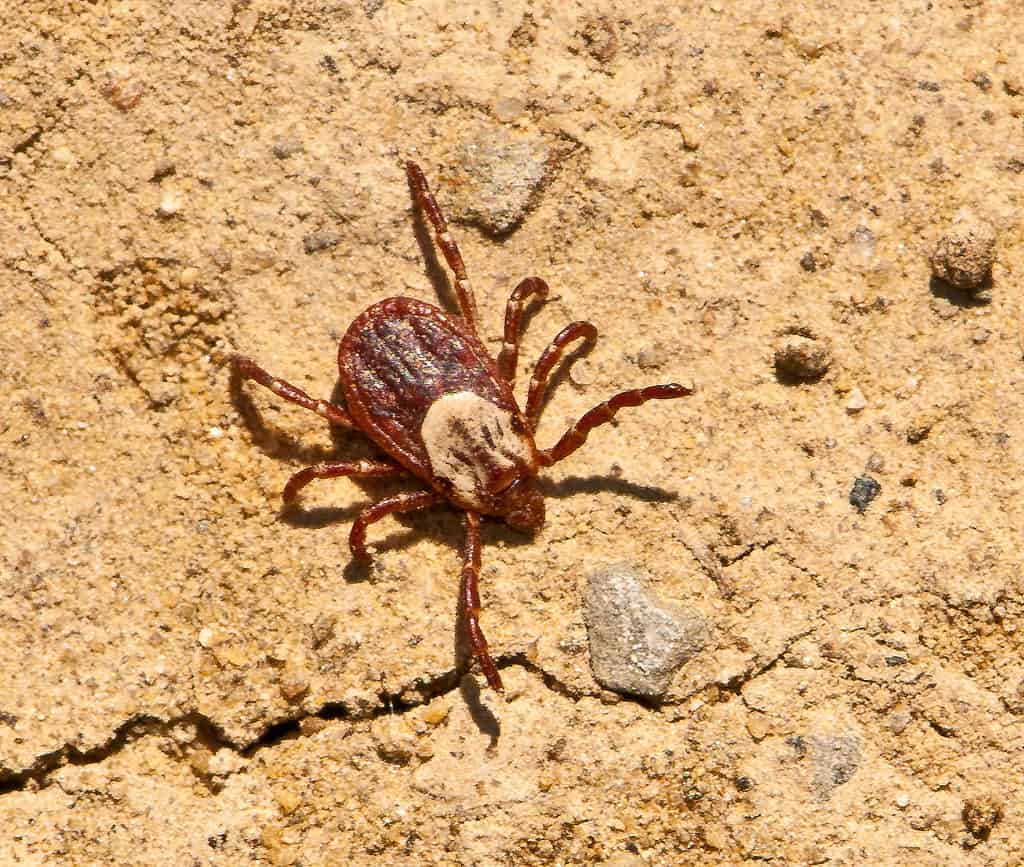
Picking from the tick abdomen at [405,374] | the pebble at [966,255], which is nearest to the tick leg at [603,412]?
the tick abdomen at [405,374]

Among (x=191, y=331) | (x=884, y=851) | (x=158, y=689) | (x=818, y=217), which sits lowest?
(x=158, y=689)

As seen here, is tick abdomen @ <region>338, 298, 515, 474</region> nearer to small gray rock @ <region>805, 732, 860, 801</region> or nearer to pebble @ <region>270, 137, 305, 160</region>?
pebble @ <region>270, 137, 305, 160</region>

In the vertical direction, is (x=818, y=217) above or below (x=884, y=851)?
above

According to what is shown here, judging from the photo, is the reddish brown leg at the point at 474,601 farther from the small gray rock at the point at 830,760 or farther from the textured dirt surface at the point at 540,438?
the small gray rock at the point at 830,760

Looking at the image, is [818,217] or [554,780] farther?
[818,217]

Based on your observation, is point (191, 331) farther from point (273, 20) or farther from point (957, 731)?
point (957, 731)

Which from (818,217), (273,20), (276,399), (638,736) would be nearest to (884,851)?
(638,736)

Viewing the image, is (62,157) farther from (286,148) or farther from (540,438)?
(540,438)
